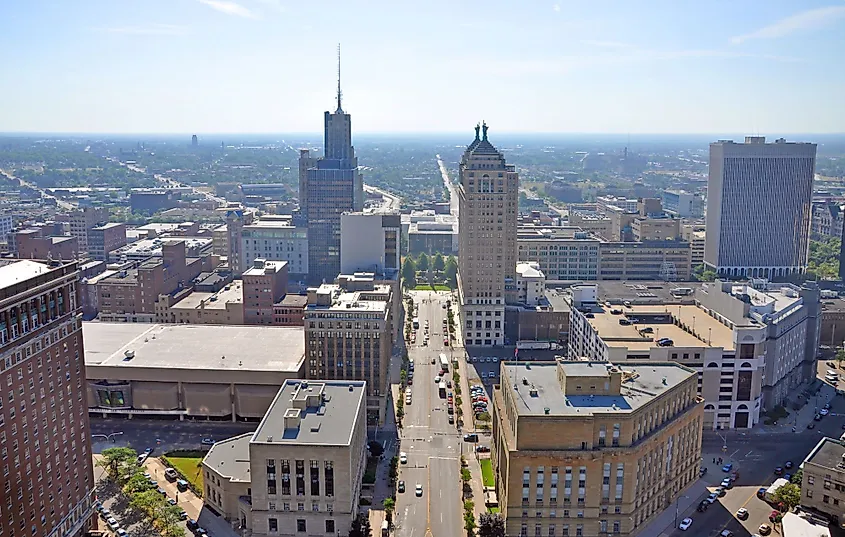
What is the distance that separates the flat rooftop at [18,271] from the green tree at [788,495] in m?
75.7

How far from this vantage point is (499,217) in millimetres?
129500

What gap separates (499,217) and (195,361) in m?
57.4

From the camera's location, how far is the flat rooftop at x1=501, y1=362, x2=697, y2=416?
70.2 meters

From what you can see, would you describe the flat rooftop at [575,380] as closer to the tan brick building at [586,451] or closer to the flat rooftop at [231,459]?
the tan brick building at [586,451]

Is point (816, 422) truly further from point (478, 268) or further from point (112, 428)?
point (112, 428)

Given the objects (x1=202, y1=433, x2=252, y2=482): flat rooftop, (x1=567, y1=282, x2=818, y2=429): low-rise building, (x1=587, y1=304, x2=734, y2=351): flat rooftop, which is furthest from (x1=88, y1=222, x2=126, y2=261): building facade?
(x1=587, y1=304, x2=734, y2=351): flat rooftop

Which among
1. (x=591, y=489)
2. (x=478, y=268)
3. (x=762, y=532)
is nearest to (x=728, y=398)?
(x=762, y=532)

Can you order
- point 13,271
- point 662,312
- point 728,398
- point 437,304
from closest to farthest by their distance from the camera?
point 13,271, point 728,398, point 662,312, point 437,304

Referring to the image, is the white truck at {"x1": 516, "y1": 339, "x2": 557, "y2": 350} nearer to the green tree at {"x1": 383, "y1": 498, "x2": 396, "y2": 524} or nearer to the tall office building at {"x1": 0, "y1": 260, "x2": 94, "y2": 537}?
the green tree at {"x1": 383, "y1": 498, "x2": 396, "y2": 524}

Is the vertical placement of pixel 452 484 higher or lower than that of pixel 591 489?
lower

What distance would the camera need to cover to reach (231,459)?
78750 millimetres

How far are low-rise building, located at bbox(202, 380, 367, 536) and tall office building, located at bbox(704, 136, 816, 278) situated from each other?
134 metres

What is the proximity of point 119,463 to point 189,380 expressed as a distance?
700 inches

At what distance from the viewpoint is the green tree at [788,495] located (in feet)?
251
